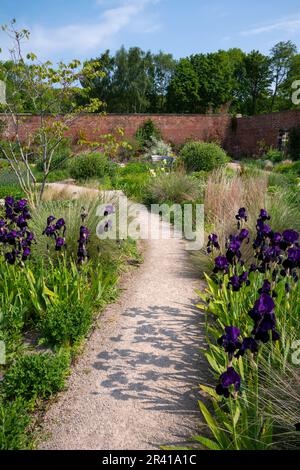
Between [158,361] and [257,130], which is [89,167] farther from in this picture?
[257,130]

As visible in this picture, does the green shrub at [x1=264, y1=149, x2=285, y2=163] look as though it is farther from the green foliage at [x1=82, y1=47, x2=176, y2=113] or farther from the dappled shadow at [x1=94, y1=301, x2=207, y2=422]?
the green foliage at [x1=82, y1=47, x2=176, y2=113]

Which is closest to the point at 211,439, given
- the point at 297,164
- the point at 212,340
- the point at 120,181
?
the point at 212,340

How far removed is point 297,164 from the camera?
14.6 metres

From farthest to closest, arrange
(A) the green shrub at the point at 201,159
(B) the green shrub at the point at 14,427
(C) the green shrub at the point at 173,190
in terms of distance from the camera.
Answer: (A) the green shrub at the point at 201,159 < (C) the green shrub at the point at 173,190 < (B) the green shrub at the point at 14,427

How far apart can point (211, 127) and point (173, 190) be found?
18.8 metres

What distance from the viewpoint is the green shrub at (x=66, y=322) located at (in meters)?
3.20

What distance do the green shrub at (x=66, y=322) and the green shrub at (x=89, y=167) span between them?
28.8ft

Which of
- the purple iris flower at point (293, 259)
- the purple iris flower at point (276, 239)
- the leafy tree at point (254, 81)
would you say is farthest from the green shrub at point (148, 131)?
the purple iris flower at point (293, 259)

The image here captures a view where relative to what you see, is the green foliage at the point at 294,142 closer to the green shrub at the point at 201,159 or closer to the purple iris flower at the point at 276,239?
the green shrub at the point at 201,159

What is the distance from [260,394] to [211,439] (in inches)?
16.2

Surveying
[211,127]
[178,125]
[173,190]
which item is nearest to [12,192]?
[173,190]

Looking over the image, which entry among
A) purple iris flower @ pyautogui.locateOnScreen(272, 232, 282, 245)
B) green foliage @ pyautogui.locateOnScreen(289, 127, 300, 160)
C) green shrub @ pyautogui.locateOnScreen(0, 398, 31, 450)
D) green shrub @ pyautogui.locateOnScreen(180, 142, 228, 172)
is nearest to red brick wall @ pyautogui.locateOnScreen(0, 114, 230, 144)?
green foliage @ pyautogui.locateOnScreen(289, 127, 300, 160)

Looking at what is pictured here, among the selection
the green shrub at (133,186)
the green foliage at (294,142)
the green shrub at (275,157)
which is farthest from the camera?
the green foliage at (294,142)

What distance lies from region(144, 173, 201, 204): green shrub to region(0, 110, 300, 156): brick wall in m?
14.8
